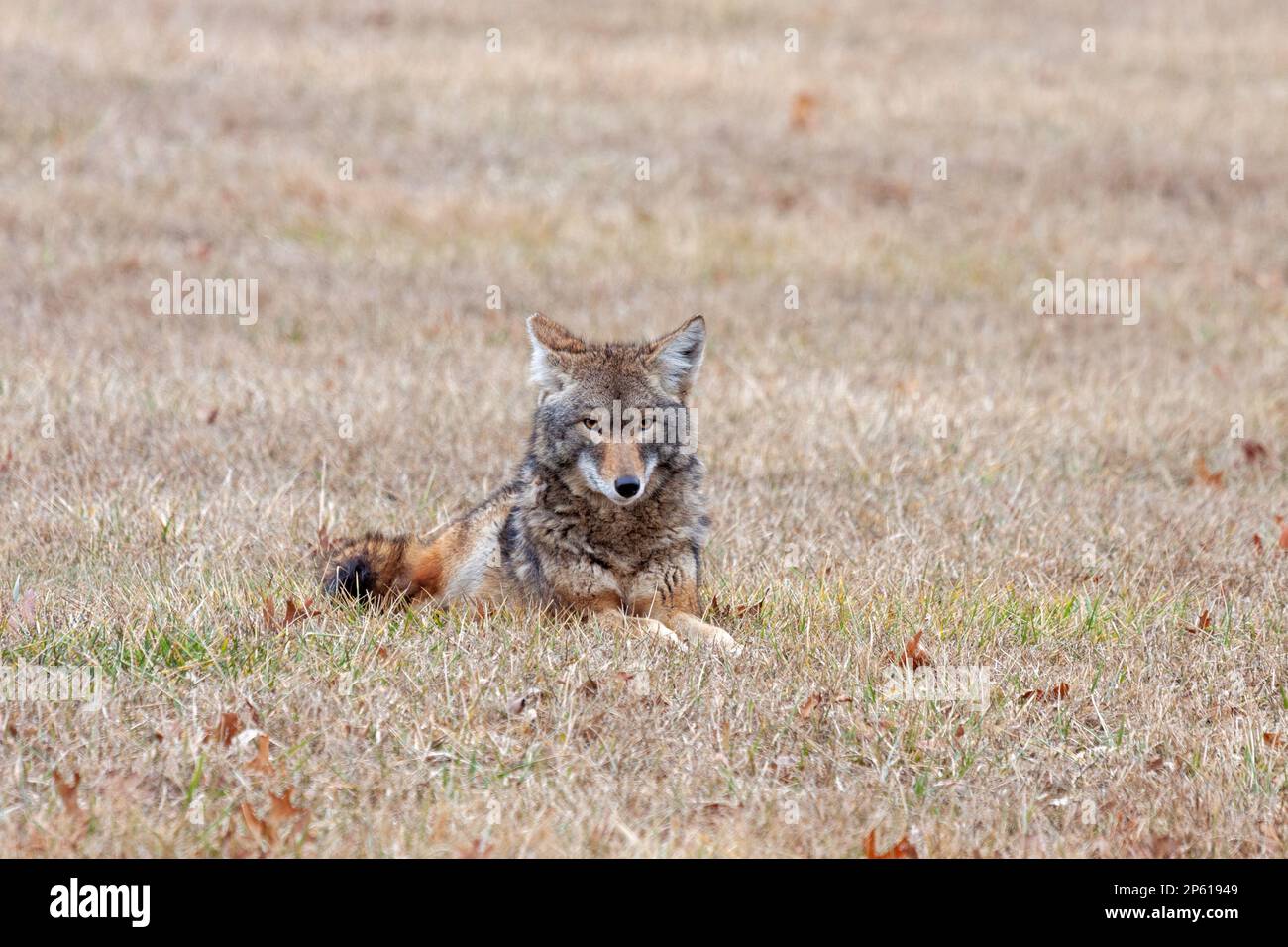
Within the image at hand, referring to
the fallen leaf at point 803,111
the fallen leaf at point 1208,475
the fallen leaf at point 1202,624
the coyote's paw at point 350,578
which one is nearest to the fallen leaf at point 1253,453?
the fallen leaf at point 1208,475

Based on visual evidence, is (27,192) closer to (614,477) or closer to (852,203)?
(852,203)

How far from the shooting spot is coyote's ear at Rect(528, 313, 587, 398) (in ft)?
20.2

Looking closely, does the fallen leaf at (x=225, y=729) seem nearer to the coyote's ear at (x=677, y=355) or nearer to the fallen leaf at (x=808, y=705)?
the fallen leaf at (x=808, y=705)

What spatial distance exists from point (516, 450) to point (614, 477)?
3421mm

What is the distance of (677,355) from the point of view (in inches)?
244

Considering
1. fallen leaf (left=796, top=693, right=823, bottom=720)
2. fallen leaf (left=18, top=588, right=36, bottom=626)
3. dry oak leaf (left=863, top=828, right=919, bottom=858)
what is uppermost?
fallen leaf (left=18, top=588, right=36, bottom=626)

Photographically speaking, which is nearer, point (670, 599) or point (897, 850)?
point (897, 850)

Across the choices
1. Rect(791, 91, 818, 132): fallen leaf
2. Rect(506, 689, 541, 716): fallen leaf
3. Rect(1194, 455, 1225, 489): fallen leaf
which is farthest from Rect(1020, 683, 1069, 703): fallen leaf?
Rect(791, 91, 818, 132): fallen leaf

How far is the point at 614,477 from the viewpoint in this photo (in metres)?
5.68

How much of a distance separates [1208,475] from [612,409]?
5.19m

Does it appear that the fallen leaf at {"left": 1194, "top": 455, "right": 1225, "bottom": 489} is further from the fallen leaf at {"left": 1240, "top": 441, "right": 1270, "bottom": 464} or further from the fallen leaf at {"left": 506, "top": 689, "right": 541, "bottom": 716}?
the fallen leaf at {"left": 506, "top": 689, "right": 541, "bottom": 716}

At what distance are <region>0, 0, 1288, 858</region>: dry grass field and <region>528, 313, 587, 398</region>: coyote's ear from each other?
1103 mm

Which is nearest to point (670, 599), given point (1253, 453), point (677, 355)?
point (677, 355)

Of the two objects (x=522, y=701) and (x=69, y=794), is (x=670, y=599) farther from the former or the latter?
(x=69, y=794)
